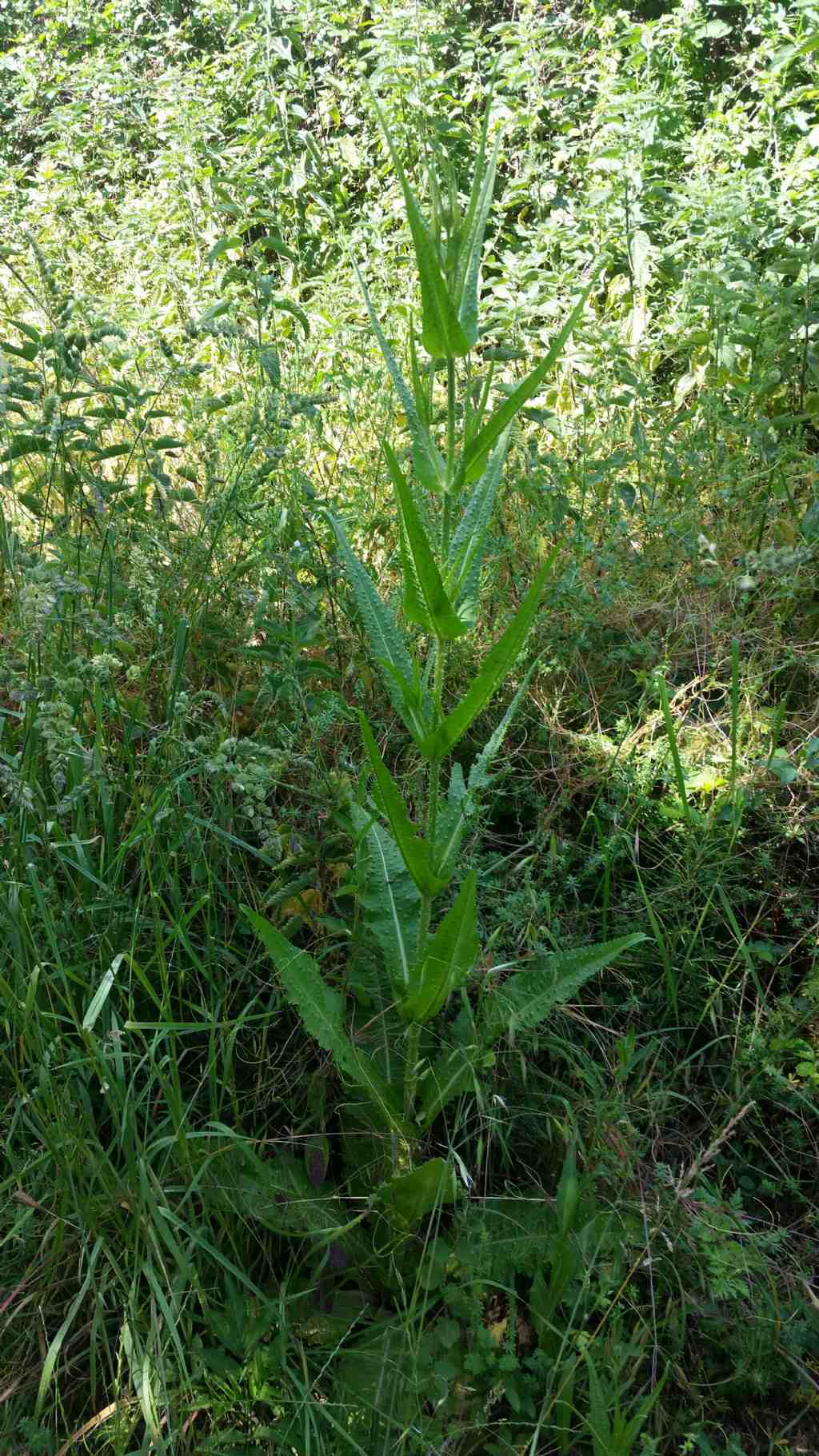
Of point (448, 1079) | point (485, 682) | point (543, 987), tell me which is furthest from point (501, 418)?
point (448, 1079)

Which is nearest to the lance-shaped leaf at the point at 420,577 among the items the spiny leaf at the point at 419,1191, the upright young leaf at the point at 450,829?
the upright young leaf at the point at 450,829

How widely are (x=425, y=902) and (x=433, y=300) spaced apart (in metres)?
0.85

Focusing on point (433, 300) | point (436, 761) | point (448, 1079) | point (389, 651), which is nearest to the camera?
point (433, 300)

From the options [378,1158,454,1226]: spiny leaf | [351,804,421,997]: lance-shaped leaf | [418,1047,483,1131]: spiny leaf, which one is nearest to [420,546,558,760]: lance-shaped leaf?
[351,804,421,997]: lance-shaped leaf

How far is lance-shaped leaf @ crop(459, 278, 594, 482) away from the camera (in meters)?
1.33

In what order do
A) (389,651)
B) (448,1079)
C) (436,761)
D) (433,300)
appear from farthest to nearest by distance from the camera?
(448,1079)
(389,651)
(436,761)
(433,300)

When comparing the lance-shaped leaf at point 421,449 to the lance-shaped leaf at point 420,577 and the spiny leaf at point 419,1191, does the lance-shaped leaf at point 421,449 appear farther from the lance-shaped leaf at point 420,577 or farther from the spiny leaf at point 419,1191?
the spiny leaf at point 419,1191

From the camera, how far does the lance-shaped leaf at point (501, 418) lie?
133 centimetres

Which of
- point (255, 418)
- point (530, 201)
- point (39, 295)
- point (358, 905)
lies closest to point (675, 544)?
point (255, 418)

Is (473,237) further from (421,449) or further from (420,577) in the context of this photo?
(420,577)

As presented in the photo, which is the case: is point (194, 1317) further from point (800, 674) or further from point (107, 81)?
point (107, 81)

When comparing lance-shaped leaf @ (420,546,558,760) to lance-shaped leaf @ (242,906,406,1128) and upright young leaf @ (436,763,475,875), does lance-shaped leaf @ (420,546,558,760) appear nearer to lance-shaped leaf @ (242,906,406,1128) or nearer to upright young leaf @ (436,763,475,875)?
upright young leaf @ (436,763,475,875)

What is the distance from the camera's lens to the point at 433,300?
4.53 ft

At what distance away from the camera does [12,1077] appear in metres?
1.70
